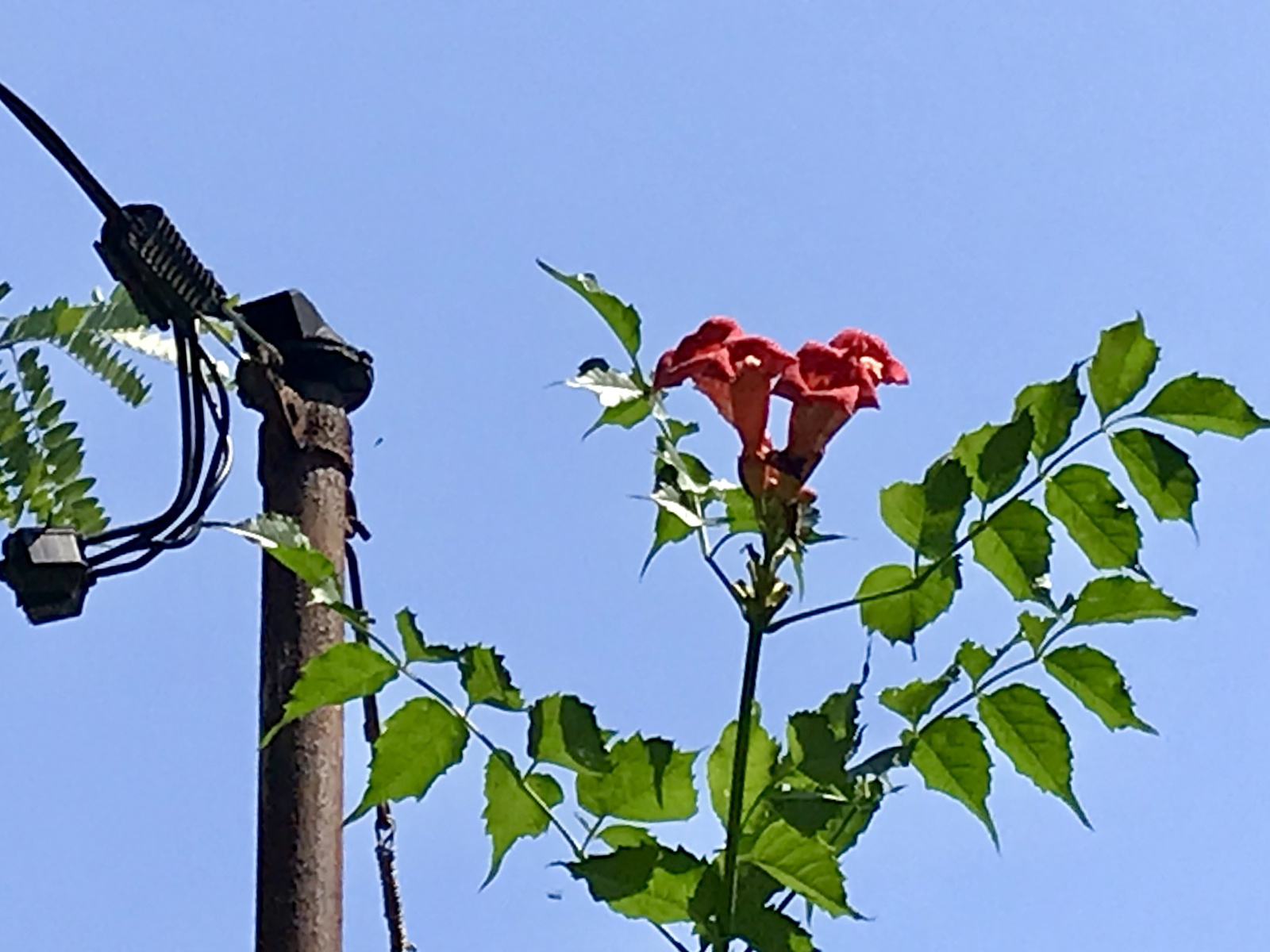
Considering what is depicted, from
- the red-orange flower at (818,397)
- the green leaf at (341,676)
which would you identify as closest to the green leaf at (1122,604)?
the red-orange flower at (818,397)

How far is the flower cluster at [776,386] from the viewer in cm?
153

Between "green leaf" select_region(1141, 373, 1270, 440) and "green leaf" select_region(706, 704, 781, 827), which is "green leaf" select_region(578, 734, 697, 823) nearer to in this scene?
"green leaf" select_region(706, 704, 781, 827)

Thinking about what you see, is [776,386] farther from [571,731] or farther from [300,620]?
[300,620]

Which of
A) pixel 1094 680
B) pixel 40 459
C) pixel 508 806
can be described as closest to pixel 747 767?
pixel 508 806

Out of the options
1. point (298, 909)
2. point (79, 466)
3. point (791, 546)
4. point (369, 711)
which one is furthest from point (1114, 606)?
point (79, 466)

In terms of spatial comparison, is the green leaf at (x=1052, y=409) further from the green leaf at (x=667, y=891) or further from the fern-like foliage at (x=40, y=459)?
the fern-like foliage at (x=40, y=459)

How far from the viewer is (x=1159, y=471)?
160 cm

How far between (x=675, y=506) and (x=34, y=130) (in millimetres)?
1061

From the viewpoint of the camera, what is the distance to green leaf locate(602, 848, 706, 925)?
1456 millimetres

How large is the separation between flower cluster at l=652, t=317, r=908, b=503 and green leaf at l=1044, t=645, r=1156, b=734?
254mm

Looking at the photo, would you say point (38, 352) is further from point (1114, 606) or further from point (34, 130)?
point (1114, 606)

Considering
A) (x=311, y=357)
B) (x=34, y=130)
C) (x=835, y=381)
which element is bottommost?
A: (x=835, y=381)

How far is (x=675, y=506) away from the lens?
59.6 inches

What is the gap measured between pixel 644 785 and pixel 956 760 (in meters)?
0.25
